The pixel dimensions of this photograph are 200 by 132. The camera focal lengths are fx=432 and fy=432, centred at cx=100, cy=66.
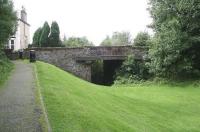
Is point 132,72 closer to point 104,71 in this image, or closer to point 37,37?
point 104,71

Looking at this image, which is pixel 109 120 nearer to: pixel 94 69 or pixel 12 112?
pixel 12 112

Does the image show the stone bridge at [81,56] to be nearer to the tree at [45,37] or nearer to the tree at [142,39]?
the tree at [142,39]

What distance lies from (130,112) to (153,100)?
6.36m

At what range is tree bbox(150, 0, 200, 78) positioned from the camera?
33.9 metres

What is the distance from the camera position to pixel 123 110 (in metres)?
20.2

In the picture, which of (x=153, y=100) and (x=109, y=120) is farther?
(x=153, y=100)

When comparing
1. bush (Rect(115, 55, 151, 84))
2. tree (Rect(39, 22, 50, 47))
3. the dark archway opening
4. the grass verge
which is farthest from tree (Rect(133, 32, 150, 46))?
the grass verge

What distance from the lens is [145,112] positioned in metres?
21.3

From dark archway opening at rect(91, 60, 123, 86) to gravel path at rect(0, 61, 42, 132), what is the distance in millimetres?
21959

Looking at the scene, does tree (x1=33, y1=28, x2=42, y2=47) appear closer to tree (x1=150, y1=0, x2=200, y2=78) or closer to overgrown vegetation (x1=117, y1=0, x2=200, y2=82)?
overgrown vegetation (x1=117, y1=0, x2=200, y2=82)

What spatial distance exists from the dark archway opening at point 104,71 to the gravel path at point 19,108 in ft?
72.0

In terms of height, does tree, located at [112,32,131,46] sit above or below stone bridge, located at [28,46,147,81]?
above

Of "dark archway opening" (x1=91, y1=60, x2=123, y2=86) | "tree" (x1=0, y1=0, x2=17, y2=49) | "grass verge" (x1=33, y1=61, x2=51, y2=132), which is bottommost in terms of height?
"dark archway opening" (x1=91, y1=60, x2=123, y2=86)

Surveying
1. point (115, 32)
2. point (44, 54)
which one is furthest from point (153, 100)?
point (115, 32)
